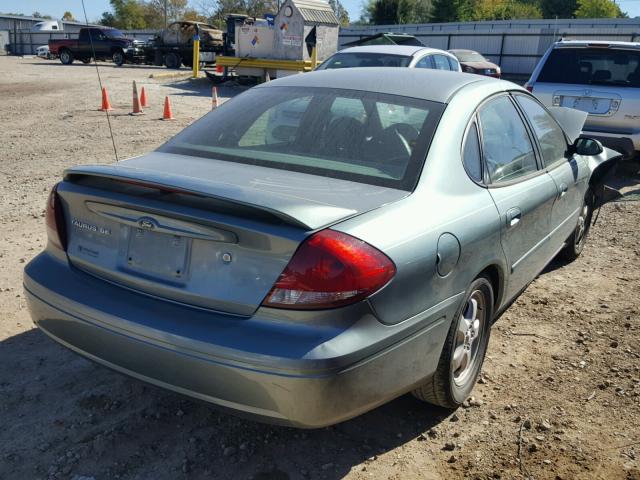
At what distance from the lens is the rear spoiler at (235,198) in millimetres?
2352

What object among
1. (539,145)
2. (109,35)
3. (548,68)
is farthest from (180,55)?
(539,145)

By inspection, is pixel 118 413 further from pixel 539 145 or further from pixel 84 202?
pixel 539 145

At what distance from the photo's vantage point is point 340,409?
2.38 metres

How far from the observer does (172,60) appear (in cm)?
3272

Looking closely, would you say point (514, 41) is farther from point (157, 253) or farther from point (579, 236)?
point (157, 253)

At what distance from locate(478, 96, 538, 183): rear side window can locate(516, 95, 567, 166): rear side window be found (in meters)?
0.21

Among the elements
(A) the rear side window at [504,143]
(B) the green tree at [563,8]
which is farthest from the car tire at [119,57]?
(B) the green tree at [563,8]

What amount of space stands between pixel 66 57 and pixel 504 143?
125 feet

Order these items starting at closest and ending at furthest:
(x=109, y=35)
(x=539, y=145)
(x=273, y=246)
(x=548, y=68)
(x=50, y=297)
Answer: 1. (x=273, y=246)
2. (x=50, y=297)
3. (x=539, y=145)
4. (x=548, y=68)
5. (x=109, y=35)

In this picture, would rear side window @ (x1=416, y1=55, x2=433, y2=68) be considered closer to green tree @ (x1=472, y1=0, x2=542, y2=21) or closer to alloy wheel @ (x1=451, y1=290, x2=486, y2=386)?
alloy wheel @ (x1=451, y1=290, x2=486, y2=386)

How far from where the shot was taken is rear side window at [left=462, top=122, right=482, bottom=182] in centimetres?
314

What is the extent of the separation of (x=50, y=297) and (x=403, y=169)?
173 centimetres

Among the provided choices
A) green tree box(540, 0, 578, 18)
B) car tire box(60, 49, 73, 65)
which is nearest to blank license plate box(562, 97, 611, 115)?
car tire box(60, 49, 73, 65)

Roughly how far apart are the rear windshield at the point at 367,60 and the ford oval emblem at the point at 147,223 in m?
8.57
